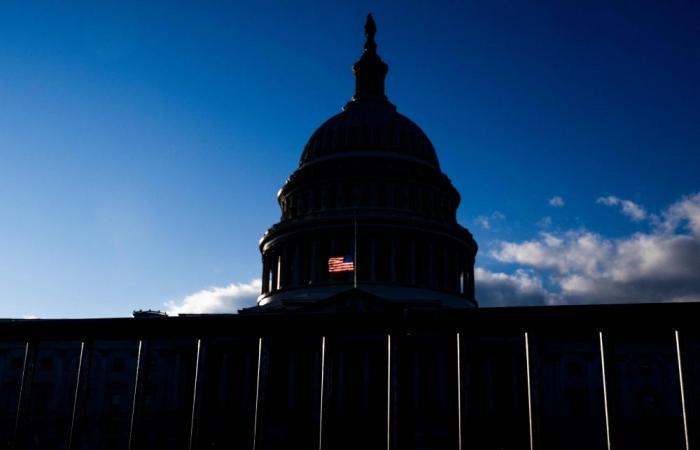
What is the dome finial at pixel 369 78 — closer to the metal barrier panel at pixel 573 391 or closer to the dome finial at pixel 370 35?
the dome finial at pixel 370 35

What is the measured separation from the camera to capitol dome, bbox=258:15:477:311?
71812 millimetres

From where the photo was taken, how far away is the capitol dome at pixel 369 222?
71.8 m

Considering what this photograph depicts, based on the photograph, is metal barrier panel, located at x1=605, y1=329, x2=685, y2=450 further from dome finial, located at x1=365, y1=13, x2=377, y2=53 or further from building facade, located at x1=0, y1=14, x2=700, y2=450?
dome finial, located at x1=365, y1=13, x2=377, y2=53

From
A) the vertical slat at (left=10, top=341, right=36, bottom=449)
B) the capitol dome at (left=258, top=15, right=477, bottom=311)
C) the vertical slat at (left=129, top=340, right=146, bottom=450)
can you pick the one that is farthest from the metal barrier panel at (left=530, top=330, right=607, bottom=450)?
the vertical slat at (left=10, top=341, right=36, bottom=449)

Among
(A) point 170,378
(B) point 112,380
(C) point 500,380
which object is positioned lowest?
(B) point 112,380

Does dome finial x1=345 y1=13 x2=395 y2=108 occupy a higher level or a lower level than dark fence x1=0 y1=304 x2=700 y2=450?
higher

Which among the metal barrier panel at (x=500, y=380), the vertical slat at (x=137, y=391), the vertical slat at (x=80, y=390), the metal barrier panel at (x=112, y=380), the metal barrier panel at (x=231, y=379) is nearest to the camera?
the vertical slat at (x=137, y=391)

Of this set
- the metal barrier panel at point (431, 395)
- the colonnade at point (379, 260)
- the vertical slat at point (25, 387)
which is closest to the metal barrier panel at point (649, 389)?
the metal barrier panel at point (431, 395)

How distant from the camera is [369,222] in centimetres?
7306

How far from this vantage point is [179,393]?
213 ft

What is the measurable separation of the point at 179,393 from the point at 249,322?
5843cm

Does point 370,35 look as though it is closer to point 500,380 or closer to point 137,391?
point 500,380

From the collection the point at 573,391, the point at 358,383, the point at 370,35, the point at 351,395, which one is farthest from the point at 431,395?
the point at 370,35

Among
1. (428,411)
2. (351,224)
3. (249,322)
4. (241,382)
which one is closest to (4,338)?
(249,322)
